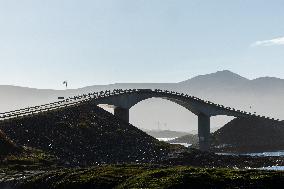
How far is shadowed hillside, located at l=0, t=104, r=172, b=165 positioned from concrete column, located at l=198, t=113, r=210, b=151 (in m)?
44.7

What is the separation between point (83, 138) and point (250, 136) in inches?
3292

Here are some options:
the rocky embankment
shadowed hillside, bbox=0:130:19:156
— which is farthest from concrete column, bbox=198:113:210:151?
shadowed hillside, bbox=0:130:19:156

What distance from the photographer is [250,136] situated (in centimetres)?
15700

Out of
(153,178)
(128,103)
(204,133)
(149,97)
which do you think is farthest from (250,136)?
(153,178)

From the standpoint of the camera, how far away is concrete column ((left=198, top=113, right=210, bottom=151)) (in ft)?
472

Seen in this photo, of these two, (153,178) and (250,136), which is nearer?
(153,178)

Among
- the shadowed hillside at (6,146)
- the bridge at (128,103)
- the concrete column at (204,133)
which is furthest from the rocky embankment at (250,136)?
the shadowed hillside at (6,146)

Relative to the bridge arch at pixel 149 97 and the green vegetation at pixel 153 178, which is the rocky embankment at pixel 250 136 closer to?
the bridge arch at pixel 149 97

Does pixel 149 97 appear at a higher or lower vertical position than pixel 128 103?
higher

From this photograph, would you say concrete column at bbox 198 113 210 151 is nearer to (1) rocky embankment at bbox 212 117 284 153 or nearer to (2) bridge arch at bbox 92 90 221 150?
(2) bridge arch at bbox 92 90 221 150

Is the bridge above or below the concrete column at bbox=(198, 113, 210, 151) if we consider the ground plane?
above

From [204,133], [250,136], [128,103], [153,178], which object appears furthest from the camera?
[250,136]

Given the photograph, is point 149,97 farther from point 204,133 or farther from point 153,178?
point 153,178

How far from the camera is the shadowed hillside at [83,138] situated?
77.8 meters
